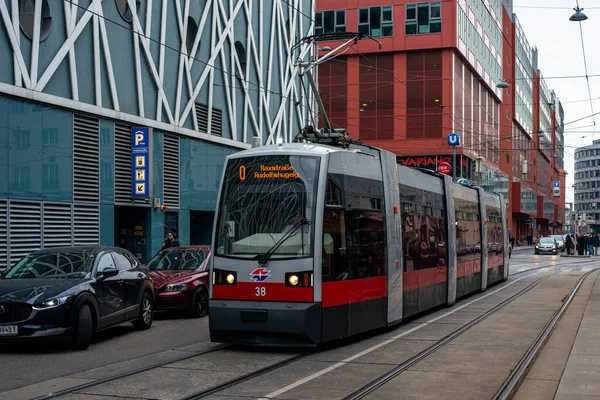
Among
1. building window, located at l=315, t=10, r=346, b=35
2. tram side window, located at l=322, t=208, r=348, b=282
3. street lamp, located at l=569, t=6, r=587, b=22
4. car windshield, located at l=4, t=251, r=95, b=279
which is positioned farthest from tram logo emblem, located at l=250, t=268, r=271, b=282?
building window, located at l=315, t=10, r=346, b=35

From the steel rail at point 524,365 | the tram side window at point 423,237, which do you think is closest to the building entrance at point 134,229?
the tram side window at point 423,237

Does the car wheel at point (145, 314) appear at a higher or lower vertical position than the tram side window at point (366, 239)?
lower

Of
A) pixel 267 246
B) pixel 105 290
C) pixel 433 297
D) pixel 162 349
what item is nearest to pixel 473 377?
pixel 267 246

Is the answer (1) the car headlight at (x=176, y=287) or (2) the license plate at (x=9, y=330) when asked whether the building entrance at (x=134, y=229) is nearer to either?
(1) the car headlight at (x=176, y=287)

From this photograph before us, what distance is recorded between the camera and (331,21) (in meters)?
61.1

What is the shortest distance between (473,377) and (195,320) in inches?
313

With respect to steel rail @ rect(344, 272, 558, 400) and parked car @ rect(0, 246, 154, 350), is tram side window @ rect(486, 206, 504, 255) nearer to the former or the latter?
steel rail @ rect(344, 272, 558, 400)

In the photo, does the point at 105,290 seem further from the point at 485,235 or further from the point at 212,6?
the point at 212,6

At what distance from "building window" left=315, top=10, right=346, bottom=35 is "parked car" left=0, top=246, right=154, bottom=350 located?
48513 millimetres

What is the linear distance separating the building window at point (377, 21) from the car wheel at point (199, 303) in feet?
146

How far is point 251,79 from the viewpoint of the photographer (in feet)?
112

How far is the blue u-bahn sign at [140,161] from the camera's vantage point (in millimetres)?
25281

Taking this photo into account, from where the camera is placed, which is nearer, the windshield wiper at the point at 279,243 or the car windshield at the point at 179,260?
the windshield wiper at the point at 279,243

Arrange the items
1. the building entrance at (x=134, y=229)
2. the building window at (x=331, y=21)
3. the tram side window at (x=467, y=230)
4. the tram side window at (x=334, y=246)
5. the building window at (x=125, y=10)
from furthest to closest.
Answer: the building window at (x=331, y=21) → the building entrance at (x=134, y=229) → the building window at (x=125, y=10) → the tram side window at (x=467, y=230) → the tram side window at (x=334, y=246)
